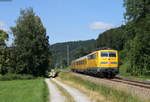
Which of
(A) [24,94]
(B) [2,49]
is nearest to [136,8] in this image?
(A) [24,94]

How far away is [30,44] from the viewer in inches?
2345

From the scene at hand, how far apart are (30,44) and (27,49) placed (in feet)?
4.24

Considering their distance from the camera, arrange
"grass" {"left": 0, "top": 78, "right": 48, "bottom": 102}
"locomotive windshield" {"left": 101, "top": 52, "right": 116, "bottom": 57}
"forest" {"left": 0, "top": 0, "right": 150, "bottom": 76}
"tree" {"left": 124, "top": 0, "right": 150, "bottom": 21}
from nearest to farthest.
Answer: "grass" {"left": 0, "top": 78, "right": 48, "bottom": 102}, "locomotive windshield" {"left": 101, "top": 52, "right": 116, "bottom": 57}, "tree" {"left": 124, "top": 0, "right": 150, "bottom": 21}, "forest" {"left": 0, "top": 0, "right": 150, "bottom": 76}

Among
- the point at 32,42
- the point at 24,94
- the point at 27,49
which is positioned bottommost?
the point at 24,94

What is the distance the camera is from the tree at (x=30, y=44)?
5969cm

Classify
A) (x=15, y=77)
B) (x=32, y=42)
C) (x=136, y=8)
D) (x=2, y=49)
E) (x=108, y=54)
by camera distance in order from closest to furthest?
(x=108, y=54), (x=136, y=8), (x=15, y=77), (x=32, y=42), (x=2, y=49)

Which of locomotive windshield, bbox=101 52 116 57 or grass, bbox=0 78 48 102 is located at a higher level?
locomotive windshield, bbox=101 52 116 57

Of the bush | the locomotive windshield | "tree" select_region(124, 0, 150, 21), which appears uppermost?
"tree" select_region(124, 0, 150, 21)

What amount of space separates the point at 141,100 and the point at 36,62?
4864 cm

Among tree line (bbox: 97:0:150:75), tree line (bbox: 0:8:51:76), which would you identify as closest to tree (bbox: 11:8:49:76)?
tree line (bbox: 0:8:51:76)

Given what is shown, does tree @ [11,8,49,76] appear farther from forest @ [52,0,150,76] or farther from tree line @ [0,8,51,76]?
forest @ [52,0,150,76]

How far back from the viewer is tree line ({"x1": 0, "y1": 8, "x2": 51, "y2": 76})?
2356 inches

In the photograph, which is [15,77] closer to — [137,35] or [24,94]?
[137,35]

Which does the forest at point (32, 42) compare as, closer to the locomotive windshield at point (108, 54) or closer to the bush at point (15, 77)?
the bush at point (15, 77)
